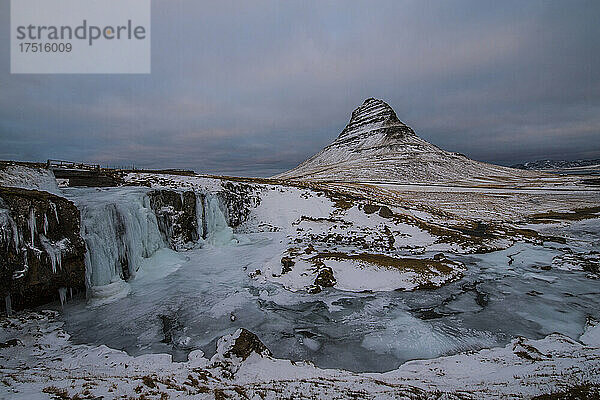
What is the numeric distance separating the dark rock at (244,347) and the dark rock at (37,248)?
10376 mm

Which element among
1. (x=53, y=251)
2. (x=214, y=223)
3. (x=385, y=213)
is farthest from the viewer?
(x=385, y=213)

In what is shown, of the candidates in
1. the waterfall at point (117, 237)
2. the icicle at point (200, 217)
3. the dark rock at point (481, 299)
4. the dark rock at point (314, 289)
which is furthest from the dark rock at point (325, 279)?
the icicle at point (200, 217)

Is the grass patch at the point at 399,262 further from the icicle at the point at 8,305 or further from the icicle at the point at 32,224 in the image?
the icicle at the point at 8,305

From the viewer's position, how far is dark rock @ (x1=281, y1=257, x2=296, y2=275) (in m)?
Answer: 19.4

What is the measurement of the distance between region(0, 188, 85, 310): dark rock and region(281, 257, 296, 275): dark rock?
37.6ft

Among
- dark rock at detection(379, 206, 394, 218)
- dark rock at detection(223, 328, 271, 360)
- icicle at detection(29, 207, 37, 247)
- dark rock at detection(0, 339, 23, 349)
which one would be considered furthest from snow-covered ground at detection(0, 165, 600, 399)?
dark rock at detection(379, 206, 394, 218)

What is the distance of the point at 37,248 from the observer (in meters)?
13.4

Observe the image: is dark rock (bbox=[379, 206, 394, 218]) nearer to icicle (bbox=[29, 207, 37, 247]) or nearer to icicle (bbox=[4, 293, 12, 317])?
icicle (bbox=[29, 207, 37, 247])

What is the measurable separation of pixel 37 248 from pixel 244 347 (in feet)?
37.4

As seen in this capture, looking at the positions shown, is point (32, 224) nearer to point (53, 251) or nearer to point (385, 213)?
point (53, 251)

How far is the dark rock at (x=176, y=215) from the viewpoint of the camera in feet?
77.3

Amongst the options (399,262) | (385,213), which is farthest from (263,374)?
(385,213)

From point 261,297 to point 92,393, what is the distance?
30.8 feet

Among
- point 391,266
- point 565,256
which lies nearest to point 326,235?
point 391,266
